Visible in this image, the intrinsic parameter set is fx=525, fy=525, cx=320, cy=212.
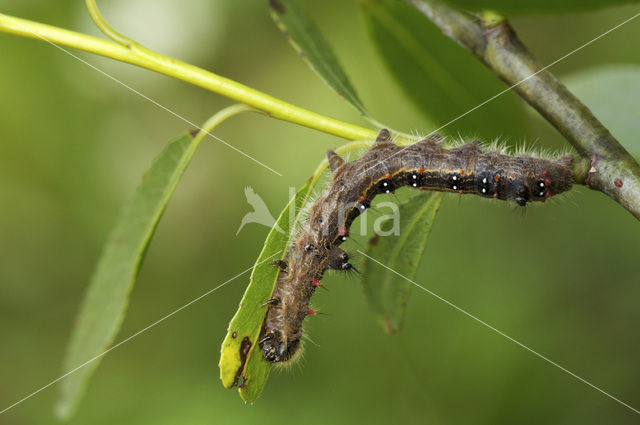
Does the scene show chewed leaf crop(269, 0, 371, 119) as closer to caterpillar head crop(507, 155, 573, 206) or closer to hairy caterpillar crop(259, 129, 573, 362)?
hairy caterpillar crop(259, 129, 573, 362)

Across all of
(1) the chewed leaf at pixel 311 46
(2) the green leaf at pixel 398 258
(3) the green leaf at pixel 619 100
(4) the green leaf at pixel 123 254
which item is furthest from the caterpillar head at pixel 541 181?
(4) the green leaf at pixel 123 254

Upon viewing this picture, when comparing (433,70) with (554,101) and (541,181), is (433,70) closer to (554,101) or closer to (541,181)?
(541,181)

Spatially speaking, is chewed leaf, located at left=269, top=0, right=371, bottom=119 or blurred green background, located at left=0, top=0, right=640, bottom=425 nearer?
chewed leaf, located at left=269, top=0, right=371, bottom=119

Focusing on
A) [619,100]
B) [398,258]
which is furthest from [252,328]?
[619,100]

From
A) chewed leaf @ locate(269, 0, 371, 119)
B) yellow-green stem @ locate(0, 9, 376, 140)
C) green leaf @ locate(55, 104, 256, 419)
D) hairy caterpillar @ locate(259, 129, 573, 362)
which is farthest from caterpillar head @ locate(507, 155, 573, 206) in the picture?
green leaf @ locate(55, 104, 256, 419)

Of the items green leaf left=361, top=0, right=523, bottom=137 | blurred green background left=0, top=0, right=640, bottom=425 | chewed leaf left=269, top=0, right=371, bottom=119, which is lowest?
blurred green background left=0, top=0, right=640, bottom=425

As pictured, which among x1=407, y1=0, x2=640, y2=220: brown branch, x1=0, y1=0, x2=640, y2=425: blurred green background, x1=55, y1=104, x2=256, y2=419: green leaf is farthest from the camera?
x1=0, y1=0, x2=640, y2=425: blurred green background
